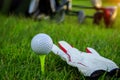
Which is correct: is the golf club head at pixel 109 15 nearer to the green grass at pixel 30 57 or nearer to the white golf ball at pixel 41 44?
the green grass at pixel 30 57

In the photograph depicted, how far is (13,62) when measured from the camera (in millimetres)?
3037

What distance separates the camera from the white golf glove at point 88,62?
267 centimetres

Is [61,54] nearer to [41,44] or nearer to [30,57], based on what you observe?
[30,57]

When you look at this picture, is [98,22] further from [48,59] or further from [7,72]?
[7,72]

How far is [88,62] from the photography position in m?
2.78

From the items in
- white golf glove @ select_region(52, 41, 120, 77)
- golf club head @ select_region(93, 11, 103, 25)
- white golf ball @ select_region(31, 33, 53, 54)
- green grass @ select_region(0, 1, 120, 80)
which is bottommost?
golf club head @ select_region(93, 11, 103, 25)

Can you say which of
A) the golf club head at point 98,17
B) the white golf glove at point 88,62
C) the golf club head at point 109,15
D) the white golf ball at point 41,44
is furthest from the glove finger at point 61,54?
the golf club head at point 98,17

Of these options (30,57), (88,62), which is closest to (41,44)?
(88,62)

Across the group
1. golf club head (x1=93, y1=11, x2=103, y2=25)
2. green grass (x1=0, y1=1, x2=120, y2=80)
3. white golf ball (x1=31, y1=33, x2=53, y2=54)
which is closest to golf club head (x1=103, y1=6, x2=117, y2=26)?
golf club head (x1=93, y1=11, x2=103, y2=25)

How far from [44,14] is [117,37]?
240 centimetres

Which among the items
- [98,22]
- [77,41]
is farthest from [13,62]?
[98,22]

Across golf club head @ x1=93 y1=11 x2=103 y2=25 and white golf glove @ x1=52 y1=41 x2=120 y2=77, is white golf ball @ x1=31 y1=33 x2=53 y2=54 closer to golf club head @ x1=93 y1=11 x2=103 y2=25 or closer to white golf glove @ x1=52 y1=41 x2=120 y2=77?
white golf glove @ x1=52 y1=41 x2=120 y2=77

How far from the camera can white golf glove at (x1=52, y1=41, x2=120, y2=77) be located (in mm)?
2666

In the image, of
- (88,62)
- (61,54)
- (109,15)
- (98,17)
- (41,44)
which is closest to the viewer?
(41,44)
